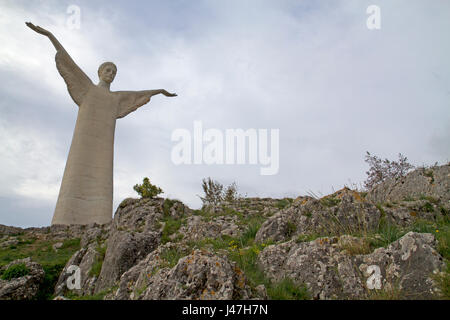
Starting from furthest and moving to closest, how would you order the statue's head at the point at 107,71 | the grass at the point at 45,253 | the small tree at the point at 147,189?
the statue's head at the point at 107,71 → the small tree at the point at 147,189 → the grass at the point at 45,253

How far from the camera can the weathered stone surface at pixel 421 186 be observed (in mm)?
8883

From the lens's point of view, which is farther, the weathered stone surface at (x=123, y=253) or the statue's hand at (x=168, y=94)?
the statue's hand at (x=168, y=94)

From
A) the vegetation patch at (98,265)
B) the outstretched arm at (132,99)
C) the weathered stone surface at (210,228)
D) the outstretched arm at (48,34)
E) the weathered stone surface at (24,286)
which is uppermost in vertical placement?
the outstretched arm at (48,34)

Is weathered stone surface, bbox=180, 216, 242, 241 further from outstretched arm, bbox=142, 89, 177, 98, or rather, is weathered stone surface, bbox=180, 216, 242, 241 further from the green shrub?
outstretched arm, bbox=142, 89, 177, 98

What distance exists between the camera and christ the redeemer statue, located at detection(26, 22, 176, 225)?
18328 millimetres

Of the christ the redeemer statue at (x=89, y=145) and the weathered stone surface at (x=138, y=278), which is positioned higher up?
the christ the redeemer statue at (x=89, y=145)

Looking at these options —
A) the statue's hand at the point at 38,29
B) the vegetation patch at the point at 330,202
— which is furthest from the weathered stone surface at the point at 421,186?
the statue's hand at the point at 38,29

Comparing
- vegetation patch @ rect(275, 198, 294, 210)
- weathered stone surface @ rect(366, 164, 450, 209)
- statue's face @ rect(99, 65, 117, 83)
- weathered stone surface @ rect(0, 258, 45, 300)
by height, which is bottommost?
weathered stone surface @ rect(0, 258, 45, 300)

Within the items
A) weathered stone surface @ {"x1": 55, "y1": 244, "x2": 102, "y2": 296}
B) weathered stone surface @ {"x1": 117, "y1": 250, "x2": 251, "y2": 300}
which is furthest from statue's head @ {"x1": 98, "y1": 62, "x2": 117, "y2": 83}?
weathered stone surface @ {"x1": 117, "y1": 250, "x2": 251, "y2": 300}

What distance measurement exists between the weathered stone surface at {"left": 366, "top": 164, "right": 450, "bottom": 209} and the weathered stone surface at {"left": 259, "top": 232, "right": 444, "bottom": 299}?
4.34 metres

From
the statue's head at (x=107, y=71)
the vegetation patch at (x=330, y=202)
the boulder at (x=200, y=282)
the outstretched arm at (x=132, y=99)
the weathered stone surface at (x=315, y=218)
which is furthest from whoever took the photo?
the outstretched arm at (x=132, y=99)

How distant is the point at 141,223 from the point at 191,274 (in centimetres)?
821

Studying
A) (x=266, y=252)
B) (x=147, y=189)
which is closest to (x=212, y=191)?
(x=147, y=189)

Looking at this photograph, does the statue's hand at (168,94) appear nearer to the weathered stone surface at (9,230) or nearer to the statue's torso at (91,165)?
the statue's torso at (91,165)
